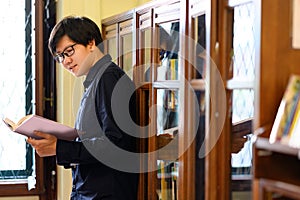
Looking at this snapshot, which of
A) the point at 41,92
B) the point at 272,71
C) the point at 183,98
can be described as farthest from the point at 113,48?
the point at 272,71

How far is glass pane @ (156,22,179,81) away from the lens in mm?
1893

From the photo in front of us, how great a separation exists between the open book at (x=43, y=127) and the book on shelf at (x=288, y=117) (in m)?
1.23

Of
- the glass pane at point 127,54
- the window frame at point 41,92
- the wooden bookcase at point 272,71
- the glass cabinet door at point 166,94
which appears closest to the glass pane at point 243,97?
the wooden bookcase at point 272,71

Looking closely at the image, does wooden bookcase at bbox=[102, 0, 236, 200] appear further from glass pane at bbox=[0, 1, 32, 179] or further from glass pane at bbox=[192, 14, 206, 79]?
glass pane at bbox=[0, 1, 32, 179]

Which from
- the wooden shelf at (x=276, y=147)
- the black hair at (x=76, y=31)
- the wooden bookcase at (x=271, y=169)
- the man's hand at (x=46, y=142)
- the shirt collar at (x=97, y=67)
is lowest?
the man's hand at (x=46, y=142)

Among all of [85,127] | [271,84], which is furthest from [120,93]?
[271,84]

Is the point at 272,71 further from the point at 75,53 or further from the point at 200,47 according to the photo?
the point at 75,53

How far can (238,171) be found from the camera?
4.75 feet

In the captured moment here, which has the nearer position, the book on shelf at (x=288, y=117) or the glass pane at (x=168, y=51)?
the book on shelf at (x=288, y=117)

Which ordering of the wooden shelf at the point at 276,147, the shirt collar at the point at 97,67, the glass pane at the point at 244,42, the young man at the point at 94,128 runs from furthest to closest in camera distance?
the shirt collar at the point at 97,67 → the young man at the point at 94,128 → the glass pane at the point at 244,42 → the wooden shelf at the point at 276,147

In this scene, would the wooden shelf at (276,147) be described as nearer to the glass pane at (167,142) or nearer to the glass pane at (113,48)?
the glass pane at (167,142)

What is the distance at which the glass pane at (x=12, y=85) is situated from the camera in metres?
3.01

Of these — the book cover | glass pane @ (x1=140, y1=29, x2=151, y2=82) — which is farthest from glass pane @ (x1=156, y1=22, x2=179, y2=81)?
the book cover

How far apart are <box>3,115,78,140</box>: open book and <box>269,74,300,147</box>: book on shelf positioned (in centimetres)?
123
